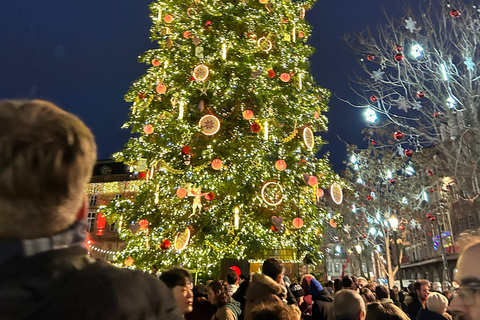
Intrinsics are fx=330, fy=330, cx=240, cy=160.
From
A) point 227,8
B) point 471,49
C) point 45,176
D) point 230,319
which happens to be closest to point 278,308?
point 230,319

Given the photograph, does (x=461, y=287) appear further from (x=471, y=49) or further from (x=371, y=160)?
(x=371, y=160)

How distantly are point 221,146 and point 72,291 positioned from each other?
1127cm

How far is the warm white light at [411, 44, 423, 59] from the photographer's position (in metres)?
11.6

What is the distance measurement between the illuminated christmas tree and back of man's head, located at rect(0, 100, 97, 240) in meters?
9.85

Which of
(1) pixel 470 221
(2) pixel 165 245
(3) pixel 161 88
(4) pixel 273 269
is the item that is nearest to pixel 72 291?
(4) pixel 273 269

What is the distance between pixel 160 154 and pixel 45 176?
1162 centimetres

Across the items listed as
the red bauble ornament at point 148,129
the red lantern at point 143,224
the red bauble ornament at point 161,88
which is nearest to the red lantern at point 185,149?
the red bauble ornament at point 148,129

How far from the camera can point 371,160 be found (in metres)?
30.5

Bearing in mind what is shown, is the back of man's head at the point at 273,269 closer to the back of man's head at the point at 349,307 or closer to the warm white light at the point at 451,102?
the back of man's head at the point at 349,307

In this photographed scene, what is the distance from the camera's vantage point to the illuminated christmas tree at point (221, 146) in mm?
11539

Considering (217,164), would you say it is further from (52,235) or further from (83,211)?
(52,235)

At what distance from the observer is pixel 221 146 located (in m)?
12.3

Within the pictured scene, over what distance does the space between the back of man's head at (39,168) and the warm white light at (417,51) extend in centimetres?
1293

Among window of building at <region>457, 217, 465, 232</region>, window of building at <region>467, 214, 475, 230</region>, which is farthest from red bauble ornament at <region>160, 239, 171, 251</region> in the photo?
window of building at <region>457, 217, 465, 232</region>
